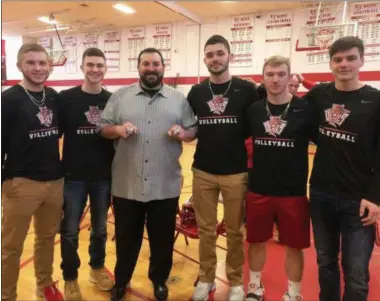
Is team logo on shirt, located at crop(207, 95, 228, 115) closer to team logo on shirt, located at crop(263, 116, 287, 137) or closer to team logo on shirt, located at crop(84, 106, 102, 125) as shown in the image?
team logo on shirt, located at crop(263, 116, 287, 137)

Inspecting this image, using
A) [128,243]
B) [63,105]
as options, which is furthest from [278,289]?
[63,105]

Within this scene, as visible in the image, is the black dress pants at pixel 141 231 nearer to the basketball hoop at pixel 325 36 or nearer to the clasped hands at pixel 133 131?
the clasped hands at pixel 133 131

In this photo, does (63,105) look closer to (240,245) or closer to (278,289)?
(240,245)

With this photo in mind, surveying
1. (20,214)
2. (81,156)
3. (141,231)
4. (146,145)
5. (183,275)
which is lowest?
(183,275)

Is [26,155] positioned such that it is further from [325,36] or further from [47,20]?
[47,20]

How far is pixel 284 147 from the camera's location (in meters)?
2.57

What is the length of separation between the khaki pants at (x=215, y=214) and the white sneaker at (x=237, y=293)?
1.4 inches

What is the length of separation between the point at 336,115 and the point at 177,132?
117cm

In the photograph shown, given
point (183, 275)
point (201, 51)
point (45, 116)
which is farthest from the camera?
point (201, 51)

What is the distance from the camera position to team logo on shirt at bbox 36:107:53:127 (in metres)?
2.59

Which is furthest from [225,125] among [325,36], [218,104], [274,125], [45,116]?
[325,36]

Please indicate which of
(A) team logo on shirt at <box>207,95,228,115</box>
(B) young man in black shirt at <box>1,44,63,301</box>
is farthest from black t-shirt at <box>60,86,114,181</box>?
(A) team logo on shirt at <box>207,95,228,115</box>

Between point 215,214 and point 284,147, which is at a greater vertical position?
point 284,147

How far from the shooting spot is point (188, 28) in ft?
38.9
